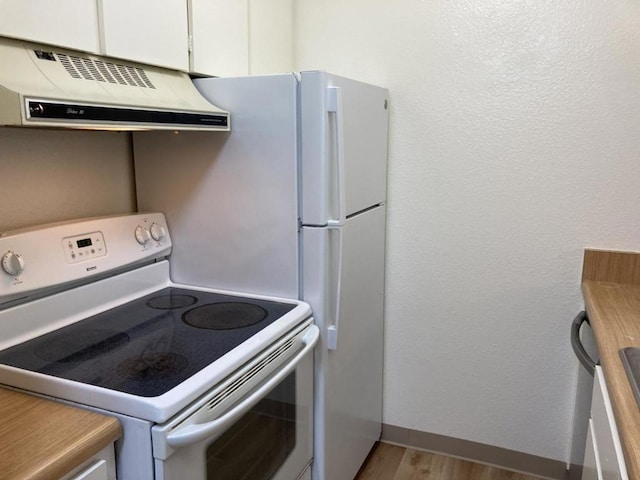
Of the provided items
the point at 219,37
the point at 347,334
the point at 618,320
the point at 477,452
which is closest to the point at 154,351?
the point at 347,334

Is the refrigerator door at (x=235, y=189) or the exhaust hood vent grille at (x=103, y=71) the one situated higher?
the exhaust hood vent grille at (x=103, y=71)

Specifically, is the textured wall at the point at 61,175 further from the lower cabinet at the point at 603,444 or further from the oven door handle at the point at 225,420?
the lower cabinet at the point at 603,444

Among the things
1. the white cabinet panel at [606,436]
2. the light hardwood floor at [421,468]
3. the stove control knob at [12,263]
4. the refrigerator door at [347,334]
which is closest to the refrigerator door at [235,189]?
the refrigerator door at [347,334]

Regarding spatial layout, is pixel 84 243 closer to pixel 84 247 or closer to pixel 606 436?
pixel 84 247

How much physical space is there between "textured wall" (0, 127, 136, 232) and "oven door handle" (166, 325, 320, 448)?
2.81 ft

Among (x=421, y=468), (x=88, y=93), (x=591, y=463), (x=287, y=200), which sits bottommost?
(x=421, y=468)

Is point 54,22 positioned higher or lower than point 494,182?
higher

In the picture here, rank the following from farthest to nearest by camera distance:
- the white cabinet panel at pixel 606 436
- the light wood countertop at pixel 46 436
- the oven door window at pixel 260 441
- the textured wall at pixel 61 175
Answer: the textured wall at pixel 61 175 < the oven door window at pixel 260 441 < the white cabinet panel at pixel 606 436 < the light wood countertop at pixel 46 436

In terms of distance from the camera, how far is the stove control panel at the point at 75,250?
4.57 ft

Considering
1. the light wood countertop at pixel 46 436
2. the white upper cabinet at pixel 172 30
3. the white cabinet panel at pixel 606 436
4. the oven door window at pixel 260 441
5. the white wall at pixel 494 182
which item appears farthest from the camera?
the white wall at pixel 494 182

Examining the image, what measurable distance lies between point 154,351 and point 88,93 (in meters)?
0.65

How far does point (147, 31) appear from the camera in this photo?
1.48 meters

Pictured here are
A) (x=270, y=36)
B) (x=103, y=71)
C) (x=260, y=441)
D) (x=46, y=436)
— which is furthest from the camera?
(x=270, y=36)

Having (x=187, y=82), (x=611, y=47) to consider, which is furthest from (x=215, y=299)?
(x=611, y=47)
